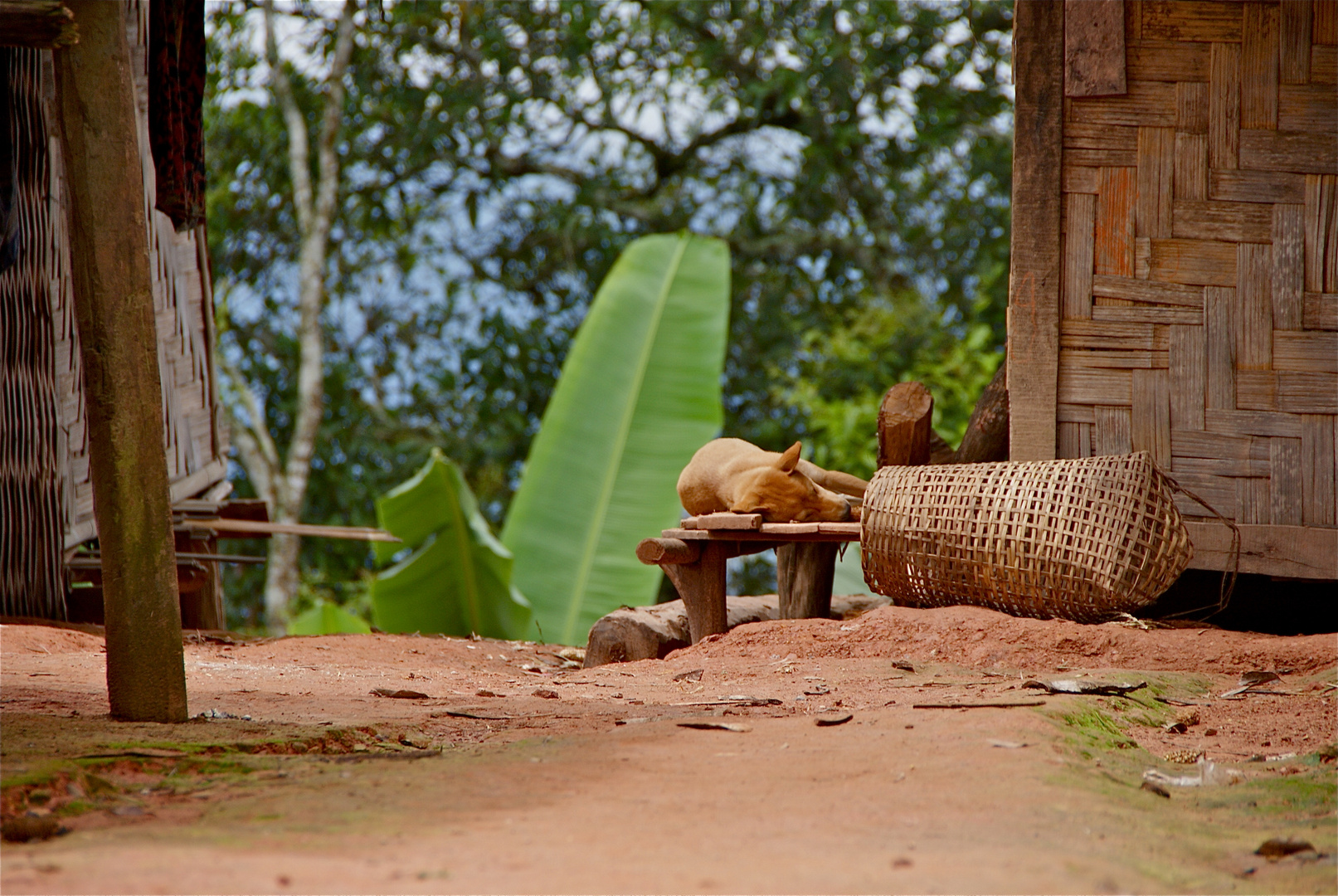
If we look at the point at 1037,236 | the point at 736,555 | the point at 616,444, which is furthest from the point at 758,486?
the point at 616,444

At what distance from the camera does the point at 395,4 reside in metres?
12.0

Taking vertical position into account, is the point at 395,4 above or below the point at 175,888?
above

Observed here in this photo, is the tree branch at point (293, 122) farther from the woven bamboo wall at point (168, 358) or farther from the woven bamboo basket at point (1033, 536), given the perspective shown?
the woven bamboo basket at point (1033, 536)

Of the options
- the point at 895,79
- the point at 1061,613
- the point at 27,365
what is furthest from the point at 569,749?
the point at 895,79

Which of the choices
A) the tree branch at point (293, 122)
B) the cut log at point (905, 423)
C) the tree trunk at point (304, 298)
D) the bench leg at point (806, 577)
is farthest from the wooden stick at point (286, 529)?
the tree branch at point (293, 122)

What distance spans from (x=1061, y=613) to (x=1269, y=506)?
3.89 feet

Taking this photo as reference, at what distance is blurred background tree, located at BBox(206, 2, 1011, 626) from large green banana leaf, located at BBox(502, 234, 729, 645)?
3003 millimetres

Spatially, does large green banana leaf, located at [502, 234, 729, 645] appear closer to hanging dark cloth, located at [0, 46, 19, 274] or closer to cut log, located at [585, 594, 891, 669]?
cut log, located at [585, 594, 891, 669]

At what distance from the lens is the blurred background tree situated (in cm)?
1191

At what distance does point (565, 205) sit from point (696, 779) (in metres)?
10.9

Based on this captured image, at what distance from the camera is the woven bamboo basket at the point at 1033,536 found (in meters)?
4.52

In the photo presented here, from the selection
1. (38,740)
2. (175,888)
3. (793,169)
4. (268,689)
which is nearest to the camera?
(175,888)

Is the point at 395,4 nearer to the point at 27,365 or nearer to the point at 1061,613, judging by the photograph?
the point at 27,365

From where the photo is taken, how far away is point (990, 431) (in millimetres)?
5992
